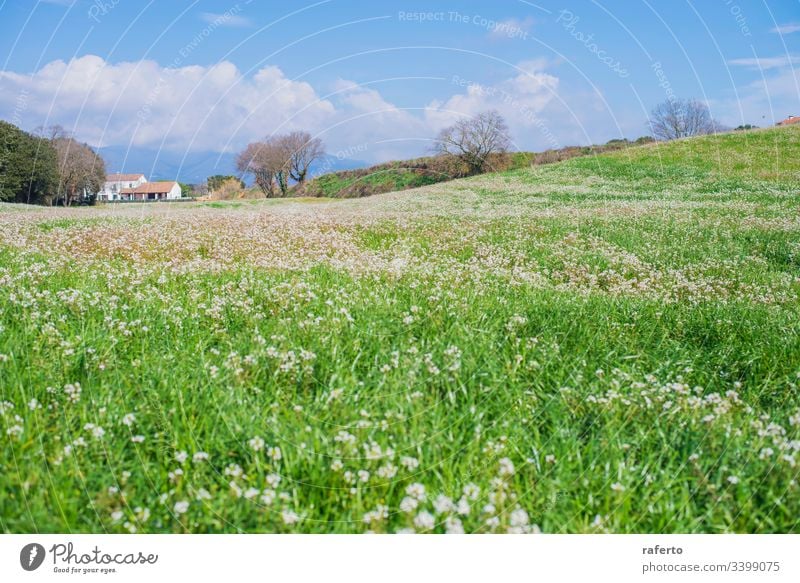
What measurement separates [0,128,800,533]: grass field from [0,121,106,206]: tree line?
25.5m

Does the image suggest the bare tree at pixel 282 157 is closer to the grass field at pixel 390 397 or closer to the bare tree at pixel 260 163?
the bare tree at pixel 260 163

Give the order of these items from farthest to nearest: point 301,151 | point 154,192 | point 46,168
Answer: point 154,192 < point 46,168 < point 301,151

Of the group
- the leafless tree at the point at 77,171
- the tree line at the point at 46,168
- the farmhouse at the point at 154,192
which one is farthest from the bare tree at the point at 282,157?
the leafless tree at the point at 77,171

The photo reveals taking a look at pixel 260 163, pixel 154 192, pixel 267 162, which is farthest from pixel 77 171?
pixel 267 162

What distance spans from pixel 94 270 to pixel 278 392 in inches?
236

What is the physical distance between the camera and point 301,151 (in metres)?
15.8

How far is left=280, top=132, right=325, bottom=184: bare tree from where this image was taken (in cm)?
1547

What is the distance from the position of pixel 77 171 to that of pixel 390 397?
175 feet

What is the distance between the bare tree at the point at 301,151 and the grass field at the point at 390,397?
5.78 metres

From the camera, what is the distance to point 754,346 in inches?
255

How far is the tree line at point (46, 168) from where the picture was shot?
1308 inches

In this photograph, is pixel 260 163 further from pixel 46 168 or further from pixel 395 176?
pixel 46 168
